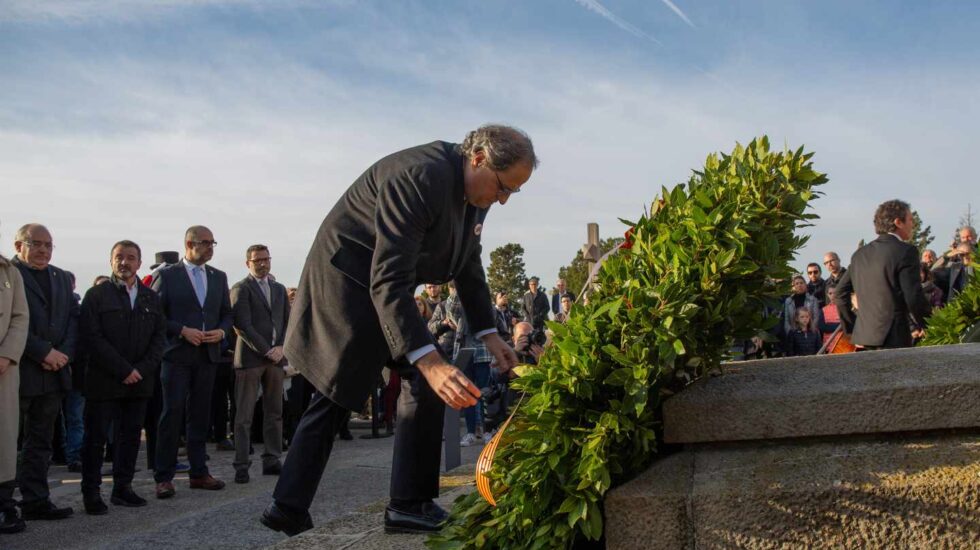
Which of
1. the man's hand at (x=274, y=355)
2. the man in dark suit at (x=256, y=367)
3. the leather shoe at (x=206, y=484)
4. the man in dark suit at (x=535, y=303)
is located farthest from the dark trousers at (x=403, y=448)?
the man in dark suit at (x=535, y=303)

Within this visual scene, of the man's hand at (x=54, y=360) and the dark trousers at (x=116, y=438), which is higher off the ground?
the man's hand at (x=54, y=360)

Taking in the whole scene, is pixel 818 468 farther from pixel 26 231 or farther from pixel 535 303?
pixel 535 303

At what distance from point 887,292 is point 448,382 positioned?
187 inches

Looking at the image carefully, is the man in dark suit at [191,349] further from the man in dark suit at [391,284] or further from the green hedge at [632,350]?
the green hedge at [632,350]

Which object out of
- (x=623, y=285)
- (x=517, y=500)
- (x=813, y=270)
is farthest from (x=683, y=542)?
(x=813, y=270)

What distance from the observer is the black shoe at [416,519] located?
3.78 meters

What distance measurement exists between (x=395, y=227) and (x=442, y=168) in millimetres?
319

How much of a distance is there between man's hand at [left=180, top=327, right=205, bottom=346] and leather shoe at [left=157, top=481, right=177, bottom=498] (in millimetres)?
1167

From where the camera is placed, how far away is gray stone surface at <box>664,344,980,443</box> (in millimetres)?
2811

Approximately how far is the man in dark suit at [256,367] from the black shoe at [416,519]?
192 inches

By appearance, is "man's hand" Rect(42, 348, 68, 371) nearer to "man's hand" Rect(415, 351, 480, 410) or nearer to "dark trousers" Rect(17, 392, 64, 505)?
"dark trousers" Rect(17, 392, 64, 505)

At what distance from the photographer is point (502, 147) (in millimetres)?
3662

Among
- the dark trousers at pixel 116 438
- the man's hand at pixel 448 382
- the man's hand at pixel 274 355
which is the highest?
the man's hand at pixel 448 382

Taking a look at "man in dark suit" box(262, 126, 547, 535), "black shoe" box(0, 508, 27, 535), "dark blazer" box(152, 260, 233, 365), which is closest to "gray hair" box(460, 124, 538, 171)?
"man in dark suit" box(262, 126, 547, 535)
